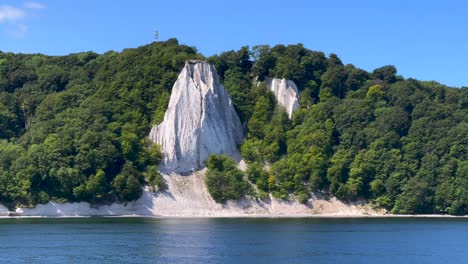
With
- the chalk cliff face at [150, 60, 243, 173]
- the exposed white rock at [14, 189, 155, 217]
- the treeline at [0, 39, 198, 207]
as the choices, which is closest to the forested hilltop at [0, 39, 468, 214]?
the treeline at [0, 39, 198, 207]

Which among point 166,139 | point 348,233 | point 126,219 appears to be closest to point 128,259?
point 348,233

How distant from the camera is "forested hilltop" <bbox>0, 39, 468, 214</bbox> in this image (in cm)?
11625

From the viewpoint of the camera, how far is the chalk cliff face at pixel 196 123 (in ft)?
413

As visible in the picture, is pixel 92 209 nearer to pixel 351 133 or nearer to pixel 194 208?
pixel 194 208

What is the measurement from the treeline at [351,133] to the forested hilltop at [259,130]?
0.20 meters

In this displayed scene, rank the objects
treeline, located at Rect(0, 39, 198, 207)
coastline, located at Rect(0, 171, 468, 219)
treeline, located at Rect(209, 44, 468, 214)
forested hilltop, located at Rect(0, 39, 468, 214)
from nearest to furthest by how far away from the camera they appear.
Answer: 1. treeline, located at Rect(0, 39, 198, 207)
2. coastline, located at Rect(0, 171, 468, 219)
3. forested hilltop, located at Rect(0, 39, 468, 214)
4. treeline, located at Rect(209, 44, 468, 214)

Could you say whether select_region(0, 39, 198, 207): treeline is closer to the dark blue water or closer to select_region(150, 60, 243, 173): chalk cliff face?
select_region(150, 60, 243, 173): chalk cliff face

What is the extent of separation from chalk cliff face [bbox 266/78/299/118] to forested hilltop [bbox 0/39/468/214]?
4.75 feet

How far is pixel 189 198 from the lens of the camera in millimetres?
118625

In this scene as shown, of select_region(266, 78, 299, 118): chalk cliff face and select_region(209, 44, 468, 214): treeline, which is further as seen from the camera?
select_region(266, 78, 299, 118): chalk cliff face

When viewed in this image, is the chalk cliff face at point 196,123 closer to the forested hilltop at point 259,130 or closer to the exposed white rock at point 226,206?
the forested hilltop at point 259,130

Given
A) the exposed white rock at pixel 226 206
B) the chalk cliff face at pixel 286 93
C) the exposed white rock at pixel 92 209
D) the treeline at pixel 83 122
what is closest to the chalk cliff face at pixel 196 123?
the treeline at pixel 83 122

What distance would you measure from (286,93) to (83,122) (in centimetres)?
3667

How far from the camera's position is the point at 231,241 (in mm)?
75688
